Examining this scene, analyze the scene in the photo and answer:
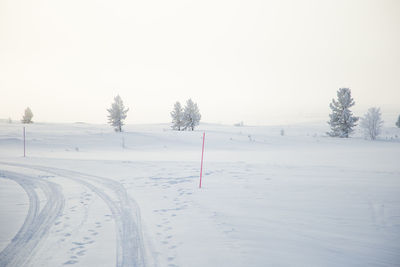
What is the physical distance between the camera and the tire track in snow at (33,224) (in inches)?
167

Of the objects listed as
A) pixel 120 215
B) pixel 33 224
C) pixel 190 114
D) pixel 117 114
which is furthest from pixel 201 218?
pixel 190 114

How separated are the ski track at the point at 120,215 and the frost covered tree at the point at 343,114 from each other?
37.6m

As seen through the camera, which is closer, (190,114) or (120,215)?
(120,215)

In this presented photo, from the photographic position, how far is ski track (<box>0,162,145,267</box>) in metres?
4.28

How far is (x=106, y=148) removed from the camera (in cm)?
2344

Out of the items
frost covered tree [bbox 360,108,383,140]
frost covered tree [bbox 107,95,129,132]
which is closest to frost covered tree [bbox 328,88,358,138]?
frost covered tree [bbox 360,108,383,140]

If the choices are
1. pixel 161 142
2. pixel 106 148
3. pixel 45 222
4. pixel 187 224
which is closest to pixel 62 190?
pixel 45 222

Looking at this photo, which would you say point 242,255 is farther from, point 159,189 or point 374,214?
point 159,189

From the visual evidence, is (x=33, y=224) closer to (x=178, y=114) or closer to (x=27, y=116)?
(x=178, y=114)

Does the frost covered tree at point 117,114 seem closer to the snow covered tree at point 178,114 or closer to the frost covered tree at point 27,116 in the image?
the snow covered tree at point 178,114

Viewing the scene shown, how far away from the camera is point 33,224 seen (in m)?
5.55

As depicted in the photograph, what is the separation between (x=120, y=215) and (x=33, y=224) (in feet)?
6.99

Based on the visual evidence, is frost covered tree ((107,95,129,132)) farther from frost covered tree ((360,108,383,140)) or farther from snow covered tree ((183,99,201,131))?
frost covered tree ((360,108,383,140))

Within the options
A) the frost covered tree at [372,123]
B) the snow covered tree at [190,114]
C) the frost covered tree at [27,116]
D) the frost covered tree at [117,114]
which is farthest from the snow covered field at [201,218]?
the frost covered tree at [27,116]
